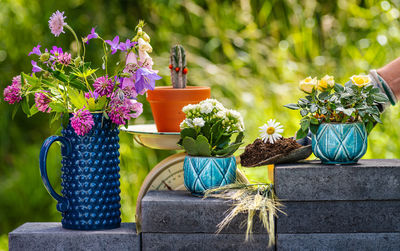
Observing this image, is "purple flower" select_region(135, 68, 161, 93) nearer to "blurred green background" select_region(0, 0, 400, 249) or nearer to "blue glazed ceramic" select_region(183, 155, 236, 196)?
"blue glazed ceramic" select_region(183, 155, 236, 196)

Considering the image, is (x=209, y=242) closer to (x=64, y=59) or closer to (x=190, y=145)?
(x=190, y=145)

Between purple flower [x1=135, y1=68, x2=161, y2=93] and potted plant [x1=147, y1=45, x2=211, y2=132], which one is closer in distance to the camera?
purple flower [x1=135, y1=68, x2=161, y2=93]

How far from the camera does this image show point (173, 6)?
153 inches

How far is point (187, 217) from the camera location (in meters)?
1.46

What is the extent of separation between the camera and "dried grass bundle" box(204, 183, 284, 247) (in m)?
1.39

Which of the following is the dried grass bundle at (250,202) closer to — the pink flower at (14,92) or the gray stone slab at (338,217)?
the gray stone slab at (338,217)

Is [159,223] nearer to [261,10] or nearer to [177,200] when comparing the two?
[177,200]

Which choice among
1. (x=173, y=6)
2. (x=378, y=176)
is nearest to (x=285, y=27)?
(x=173, y=6)

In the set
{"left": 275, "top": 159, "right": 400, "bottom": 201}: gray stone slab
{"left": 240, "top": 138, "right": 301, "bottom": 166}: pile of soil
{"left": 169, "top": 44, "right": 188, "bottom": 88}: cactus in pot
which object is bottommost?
{"left": 275, "top": 159, "right": 400, "bottom": 201}: gray stone slab

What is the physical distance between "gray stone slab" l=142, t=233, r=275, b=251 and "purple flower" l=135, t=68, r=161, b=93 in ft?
1.33

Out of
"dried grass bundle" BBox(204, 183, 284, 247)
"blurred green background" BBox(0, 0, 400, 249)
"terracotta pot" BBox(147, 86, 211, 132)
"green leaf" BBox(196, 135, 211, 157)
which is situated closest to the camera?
"dried grass bundle" BBox(204, 183, 284, 247)

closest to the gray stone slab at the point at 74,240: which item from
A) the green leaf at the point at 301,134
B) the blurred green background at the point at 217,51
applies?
the green leaf at the point at 301,134

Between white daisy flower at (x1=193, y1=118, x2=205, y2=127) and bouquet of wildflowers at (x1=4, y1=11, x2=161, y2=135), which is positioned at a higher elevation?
bouquet of wildflowers at (x1=4, y1=11, x2=161, y2=135)

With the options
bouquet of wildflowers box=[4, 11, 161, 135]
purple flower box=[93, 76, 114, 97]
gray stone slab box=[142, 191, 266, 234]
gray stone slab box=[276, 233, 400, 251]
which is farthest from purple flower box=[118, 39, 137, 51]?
gray stone slab box=[276, 233, 400, 251]
